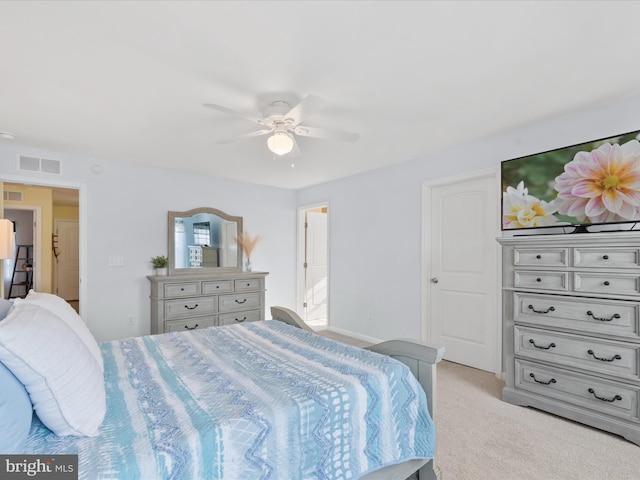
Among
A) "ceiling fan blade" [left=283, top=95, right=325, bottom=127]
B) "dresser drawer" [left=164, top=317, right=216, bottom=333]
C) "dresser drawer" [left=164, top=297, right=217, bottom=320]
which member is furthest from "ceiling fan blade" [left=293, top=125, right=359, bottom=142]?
"dresser drawer" [left=164, top=317, right=216, bottom=333]

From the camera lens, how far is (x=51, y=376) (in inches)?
43.3

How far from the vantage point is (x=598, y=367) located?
88.8 inches

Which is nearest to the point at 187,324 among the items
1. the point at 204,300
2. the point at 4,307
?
the point at 204,300

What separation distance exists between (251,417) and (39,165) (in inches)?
158

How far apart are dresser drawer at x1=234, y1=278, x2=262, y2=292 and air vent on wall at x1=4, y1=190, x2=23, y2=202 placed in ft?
14.1

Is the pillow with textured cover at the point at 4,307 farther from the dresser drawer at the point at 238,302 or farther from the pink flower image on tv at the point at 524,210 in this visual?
the pink flower image on tv at the point at 524,210

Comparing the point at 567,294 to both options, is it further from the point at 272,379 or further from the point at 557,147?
the point at 272,379

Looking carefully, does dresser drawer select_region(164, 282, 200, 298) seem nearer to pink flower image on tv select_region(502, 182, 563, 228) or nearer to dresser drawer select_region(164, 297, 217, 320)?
dresser drawer select_region(164, 297, 217, 320)

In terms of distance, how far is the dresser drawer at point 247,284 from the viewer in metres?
4.58

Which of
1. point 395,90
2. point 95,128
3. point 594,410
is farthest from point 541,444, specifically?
point 95,128

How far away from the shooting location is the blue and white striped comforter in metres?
1.06

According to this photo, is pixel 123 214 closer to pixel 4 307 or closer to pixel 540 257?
pixel 4 307

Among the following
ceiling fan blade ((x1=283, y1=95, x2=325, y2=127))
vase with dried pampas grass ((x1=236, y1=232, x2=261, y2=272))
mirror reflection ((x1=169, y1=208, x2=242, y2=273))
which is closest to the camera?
ceiling fan blade ((x1=283, y1=95, x2=325, y2=127))

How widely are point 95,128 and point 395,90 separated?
267cm
